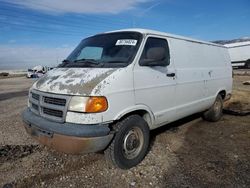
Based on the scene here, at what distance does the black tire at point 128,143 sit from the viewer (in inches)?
147

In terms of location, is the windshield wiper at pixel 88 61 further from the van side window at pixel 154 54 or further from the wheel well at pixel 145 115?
the wheel well at pixel 145 115

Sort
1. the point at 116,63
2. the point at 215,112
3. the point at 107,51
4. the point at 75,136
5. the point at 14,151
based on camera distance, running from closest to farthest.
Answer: the point at 75,136, the point at 116,63, the point at 107,51, the point at 14,151, the point at 215,112

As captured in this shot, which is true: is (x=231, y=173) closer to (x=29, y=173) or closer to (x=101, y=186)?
(x=101, y=186)

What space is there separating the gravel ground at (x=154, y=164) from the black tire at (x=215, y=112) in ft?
2.90

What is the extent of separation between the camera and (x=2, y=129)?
634cm

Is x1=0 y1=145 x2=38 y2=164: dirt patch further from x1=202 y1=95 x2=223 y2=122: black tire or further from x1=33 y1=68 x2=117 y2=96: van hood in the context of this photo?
x1=202 y1=95 x2=223 y2=122: black tire

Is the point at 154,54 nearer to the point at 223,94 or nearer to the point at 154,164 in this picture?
the point at 154,164

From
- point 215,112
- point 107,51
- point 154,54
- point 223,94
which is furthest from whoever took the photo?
point 223,94

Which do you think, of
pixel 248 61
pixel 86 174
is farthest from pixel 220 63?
pixel 248 61

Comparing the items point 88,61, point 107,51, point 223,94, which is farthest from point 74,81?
point 223,94

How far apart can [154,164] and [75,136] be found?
156 cm

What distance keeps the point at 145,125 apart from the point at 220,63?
3729 mm

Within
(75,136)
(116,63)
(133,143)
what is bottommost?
(133,143)

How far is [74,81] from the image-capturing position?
371 centimetres
